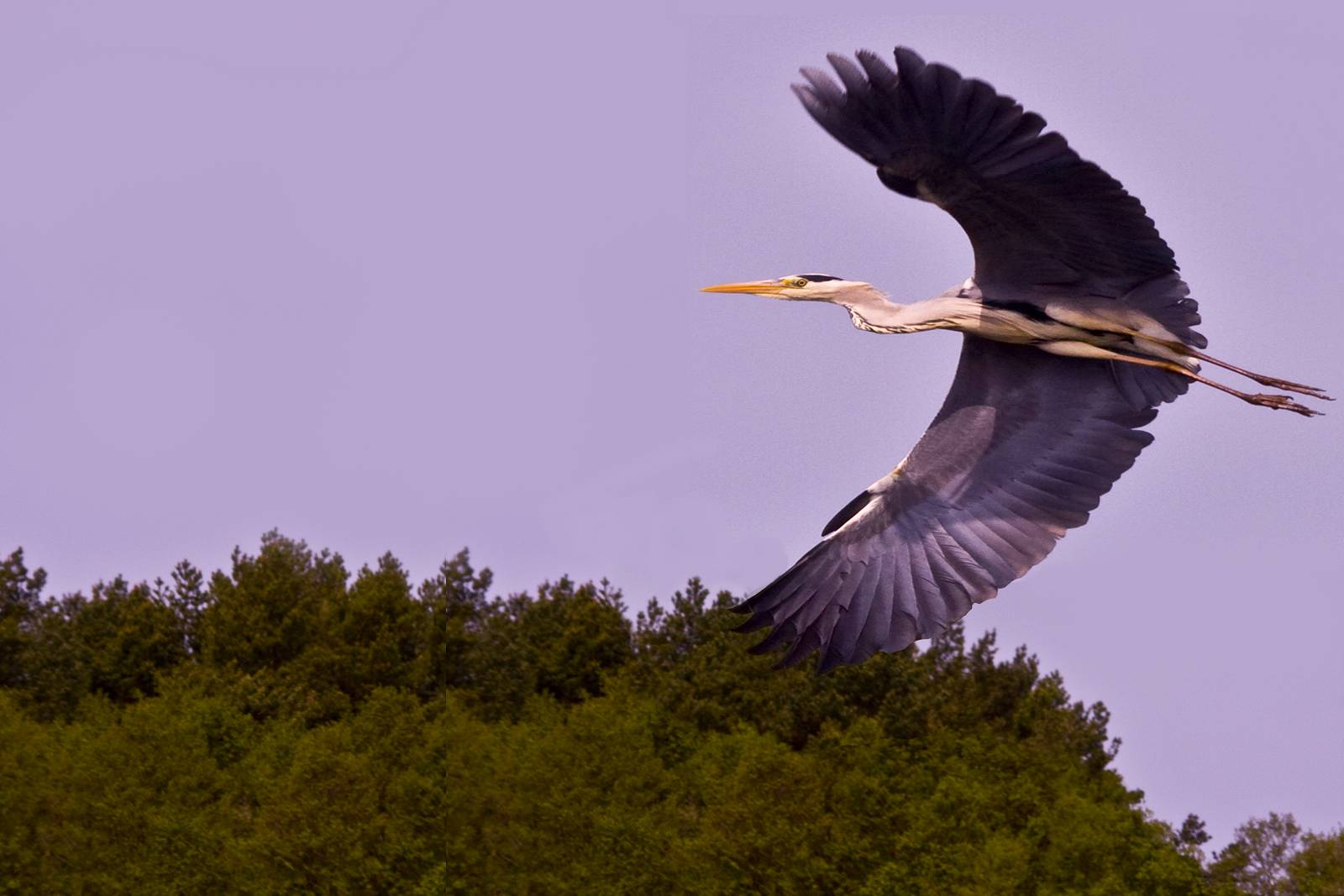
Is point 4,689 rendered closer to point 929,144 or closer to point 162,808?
point 162,808

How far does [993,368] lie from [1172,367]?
4.42 feet

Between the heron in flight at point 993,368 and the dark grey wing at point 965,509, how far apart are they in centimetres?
1

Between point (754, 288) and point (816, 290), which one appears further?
point (754, 288)

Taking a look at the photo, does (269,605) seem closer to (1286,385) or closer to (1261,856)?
(1286,385)

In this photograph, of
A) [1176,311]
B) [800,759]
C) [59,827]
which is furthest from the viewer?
[800,759]

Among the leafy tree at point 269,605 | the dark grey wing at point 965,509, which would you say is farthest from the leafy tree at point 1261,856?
the dark grey wing at point 965,509

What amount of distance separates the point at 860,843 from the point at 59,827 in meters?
21.2

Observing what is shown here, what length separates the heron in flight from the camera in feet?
33.4

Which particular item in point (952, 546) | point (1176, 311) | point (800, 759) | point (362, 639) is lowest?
point (952, 546)

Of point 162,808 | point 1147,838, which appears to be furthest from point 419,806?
point 1147,838

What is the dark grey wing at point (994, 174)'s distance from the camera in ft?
32.3

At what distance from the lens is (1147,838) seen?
5134cm

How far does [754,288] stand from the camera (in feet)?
41.1

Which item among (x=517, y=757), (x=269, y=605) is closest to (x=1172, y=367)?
(x=517, y=757)
